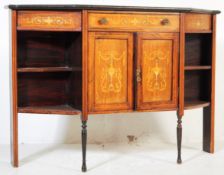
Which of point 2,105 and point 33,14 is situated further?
point 2,105

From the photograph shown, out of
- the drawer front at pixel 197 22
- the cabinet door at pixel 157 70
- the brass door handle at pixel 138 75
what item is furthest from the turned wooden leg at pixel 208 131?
the brass door handle at pixel 138 75

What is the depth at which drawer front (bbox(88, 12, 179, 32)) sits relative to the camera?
117 inches

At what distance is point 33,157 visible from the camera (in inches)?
134

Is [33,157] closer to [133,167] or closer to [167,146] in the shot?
[133,167]

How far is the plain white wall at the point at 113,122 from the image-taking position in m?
3.83

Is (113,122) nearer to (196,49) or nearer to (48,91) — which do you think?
(48,91)

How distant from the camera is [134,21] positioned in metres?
3.04

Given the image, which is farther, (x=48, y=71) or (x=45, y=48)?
(x=45, y=48)

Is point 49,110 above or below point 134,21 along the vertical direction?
below

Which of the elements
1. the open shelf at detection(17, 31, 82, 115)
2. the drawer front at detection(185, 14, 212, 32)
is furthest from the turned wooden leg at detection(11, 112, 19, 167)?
the drawer front at detection(185, 14, 212, 32)

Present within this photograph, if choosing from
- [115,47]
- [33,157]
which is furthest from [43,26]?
[33,157]

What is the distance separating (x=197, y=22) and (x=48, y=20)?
1.09 metres

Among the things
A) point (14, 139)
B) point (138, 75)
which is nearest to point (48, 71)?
point (14, 139)

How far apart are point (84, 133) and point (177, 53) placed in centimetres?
85
